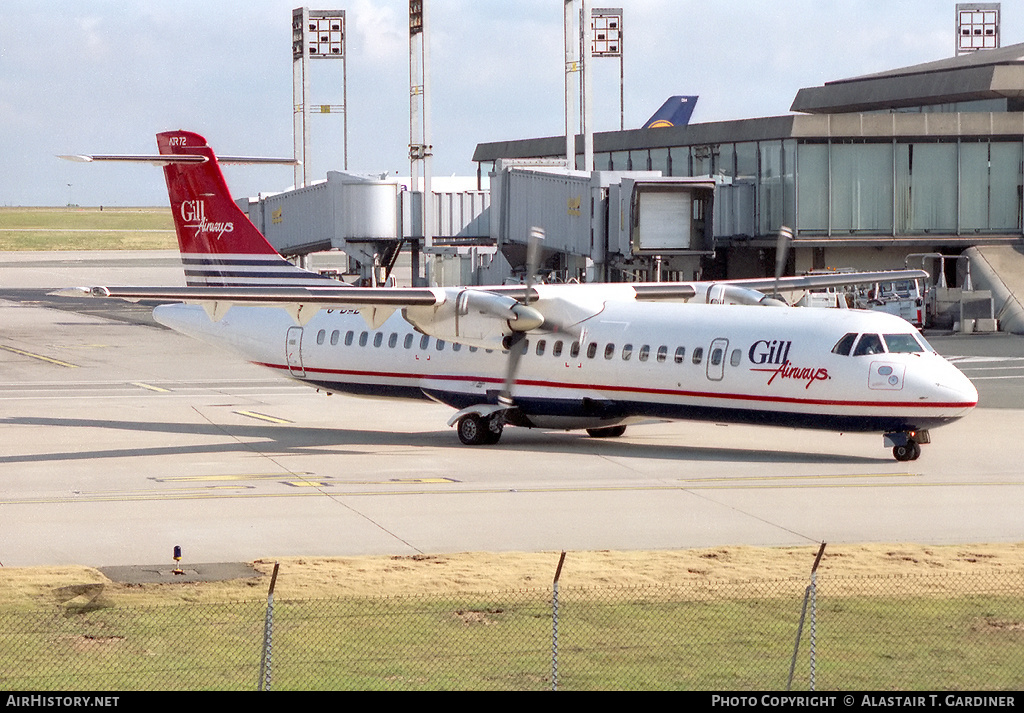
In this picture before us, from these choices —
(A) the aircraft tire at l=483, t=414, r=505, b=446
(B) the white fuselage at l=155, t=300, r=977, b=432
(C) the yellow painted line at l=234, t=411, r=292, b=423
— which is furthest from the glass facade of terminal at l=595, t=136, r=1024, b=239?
(A) the aircraft tire at l=483, t=414, r=505, b=446

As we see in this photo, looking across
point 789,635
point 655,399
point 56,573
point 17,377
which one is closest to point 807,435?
point 655,399

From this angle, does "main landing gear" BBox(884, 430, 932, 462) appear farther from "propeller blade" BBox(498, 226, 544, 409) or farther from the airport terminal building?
the airport terminal building

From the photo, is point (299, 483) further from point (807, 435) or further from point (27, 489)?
point (807, 435)

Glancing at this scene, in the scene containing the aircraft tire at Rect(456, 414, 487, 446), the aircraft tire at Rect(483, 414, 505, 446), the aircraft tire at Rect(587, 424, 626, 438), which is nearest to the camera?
the aircraft tire at Rect(483, 414, 505, 446)

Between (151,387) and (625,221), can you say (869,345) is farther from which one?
(625,221)

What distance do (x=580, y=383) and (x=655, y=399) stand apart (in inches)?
73.1

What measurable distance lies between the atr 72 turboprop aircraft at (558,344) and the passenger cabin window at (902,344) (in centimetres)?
3

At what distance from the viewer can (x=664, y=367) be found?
1158 inches

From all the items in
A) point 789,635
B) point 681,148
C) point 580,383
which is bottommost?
point 789,635

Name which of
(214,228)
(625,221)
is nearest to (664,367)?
(214,228)

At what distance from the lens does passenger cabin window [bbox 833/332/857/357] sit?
27719 mm

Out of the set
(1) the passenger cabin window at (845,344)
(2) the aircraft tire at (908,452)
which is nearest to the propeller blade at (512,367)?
(1) the passenger cabin window at (845,344)

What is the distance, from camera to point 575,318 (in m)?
31.0

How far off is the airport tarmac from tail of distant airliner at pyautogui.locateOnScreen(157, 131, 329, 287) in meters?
3.67
